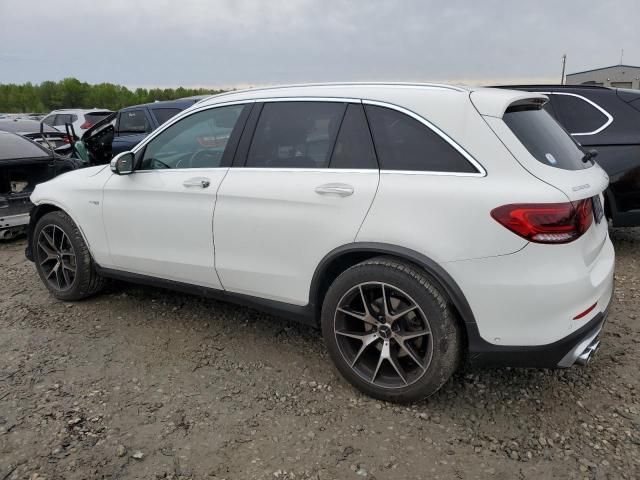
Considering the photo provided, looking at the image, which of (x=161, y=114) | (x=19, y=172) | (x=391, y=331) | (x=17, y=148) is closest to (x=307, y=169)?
(x=391, y=331)

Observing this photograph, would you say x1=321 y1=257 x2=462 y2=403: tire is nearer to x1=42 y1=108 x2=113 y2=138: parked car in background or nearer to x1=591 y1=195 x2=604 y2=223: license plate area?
x1=591 y1=195 x2=604 y2=223: license plate area

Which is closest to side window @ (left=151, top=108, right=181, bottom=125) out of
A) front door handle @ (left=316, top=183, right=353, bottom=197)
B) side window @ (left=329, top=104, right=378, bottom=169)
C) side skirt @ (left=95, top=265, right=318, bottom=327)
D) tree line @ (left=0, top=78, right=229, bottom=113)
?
side skirt @ (left=95, top=265, right=318, bottom=327)

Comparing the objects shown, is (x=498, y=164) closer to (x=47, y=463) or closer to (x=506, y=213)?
(x=506, y=213)

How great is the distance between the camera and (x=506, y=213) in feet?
7.83

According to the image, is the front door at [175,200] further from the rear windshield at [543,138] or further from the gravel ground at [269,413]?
the rear windshield at [543,138]

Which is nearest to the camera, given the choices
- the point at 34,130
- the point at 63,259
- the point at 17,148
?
the point at 63,259

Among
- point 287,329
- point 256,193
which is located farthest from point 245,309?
point 256,193

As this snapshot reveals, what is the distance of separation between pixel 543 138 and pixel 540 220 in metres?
0.62

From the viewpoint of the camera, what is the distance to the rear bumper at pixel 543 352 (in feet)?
8.13

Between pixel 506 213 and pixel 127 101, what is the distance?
82.4 metres

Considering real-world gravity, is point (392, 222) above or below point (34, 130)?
below

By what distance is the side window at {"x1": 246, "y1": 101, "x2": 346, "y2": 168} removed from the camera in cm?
303

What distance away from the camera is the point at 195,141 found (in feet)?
12.1

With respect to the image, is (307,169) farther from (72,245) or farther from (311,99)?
(72,245)
